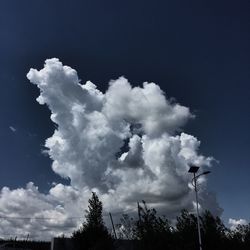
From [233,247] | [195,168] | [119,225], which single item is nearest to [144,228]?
[233,247]

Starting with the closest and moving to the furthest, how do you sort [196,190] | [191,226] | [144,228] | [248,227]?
[196,190] → [191,226] → [144,228] → [248,227]

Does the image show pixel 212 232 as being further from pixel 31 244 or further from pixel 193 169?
pixel 31 244

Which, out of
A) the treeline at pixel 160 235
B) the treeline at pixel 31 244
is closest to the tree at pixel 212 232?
the treeline at pixel 160 235

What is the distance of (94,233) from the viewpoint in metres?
56.5

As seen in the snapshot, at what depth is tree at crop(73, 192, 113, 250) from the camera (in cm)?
5419

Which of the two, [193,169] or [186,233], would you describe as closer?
[193,169]

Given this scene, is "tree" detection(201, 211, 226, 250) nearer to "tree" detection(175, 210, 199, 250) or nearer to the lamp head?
"tree" detection(175, 210, 199, 250)

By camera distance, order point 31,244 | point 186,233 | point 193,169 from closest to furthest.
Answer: point 193,169, point 186,233, point 31,244

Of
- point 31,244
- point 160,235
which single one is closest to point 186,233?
point 160,235

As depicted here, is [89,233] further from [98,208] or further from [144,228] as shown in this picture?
[144,228]

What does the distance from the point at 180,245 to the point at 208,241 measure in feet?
14.9

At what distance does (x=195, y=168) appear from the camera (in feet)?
131

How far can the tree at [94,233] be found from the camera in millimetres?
54191

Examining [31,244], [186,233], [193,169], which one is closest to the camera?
[193,169]
